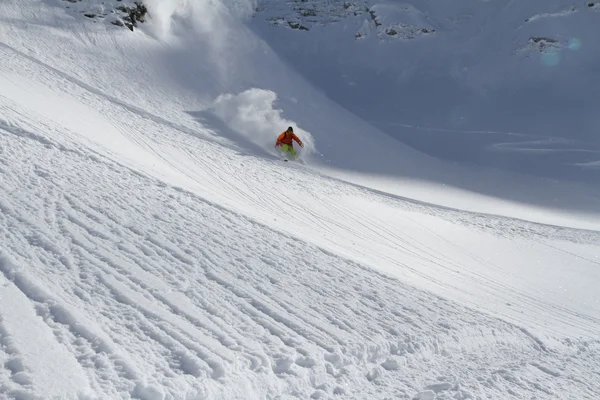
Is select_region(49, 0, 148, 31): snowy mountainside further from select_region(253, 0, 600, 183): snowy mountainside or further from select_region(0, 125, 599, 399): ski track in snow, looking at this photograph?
select_region(0, 125, 599, 399): ski track in snow

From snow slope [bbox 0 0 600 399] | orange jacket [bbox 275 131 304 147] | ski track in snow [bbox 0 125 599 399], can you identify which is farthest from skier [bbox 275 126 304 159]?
ski track in snow [bbox 0 125 599 399]

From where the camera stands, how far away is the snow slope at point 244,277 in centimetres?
448

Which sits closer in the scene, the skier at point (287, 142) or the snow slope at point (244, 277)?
the snow slope at point (244, 277)

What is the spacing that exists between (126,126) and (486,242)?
26.7 ft

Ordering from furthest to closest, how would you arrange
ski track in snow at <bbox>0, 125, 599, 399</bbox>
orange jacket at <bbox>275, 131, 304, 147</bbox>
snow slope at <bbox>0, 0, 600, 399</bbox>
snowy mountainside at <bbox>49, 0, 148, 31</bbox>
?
snowy mountainside at <bbox>49, 0, 148, 31</bbox>, orange jacket at <bbox>275, 131, 304, 147</bbox>, snow slope at <bbox>0, 0, 600, 399</bbox>, ski track in snow at <bbox>0, 125, 599, 399</bbox>

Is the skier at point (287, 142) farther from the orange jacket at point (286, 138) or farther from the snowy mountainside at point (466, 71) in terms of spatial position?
the snowy mountainside at point (466, 71)

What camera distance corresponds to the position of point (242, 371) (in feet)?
14.9

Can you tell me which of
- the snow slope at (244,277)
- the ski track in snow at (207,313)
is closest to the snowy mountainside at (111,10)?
the snow slope at (244,277)

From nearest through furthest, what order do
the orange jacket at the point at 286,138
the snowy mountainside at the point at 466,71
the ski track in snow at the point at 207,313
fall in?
the ski track in snow at the point at 207,313, the orange jacket at the point at 286,138, the snowy mountainside at the point at 466,71

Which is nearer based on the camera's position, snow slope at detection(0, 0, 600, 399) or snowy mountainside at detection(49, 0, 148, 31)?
snow slope at detection(0, 0, 600, 399)

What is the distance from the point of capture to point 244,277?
6.21 meters

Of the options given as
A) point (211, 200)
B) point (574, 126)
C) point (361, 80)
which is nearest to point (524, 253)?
point (211, 200)

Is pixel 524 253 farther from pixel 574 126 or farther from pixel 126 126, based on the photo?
pixel 574 126

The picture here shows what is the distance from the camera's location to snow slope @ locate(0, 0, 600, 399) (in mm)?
4477
